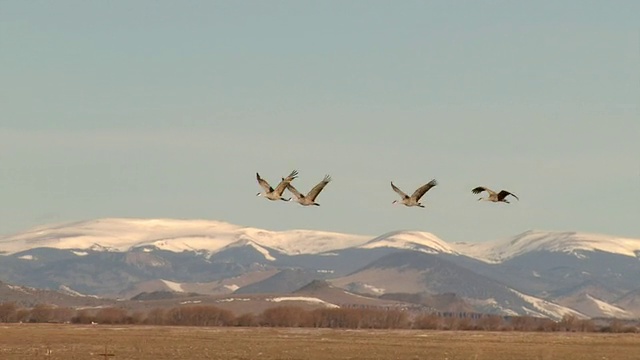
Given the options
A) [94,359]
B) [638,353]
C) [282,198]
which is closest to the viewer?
[282,198]

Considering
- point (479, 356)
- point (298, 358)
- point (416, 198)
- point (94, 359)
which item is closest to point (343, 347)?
point (479, 356)

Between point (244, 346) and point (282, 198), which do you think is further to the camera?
point (244, 346)

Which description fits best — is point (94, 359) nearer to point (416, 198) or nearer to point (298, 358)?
point (298, 358)

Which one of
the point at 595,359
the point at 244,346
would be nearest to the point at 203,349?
the point at 244,346

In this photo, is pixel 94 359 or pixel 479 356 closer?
pixel 94 359

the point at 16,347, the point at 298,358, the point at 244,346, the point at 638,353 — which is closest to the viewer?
the point at 298,358

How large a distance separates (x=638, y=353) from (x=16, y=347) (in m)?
77.3

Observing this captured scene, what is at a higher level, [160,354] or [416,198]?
[416,198]

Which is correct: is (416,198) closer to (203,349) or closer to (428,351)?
(203,349)

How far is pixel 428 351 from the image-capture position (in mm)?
153000

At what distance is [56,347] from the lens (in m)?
143

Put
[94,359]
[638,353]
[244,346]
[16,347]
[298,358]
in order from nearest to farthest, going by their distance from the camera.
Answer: [94,359] < [298,358] < [16,347] < [244,346] < [638,353]

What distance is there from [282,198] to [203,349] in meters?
70.5

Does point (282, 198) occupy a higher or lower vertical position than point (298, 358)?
higher
